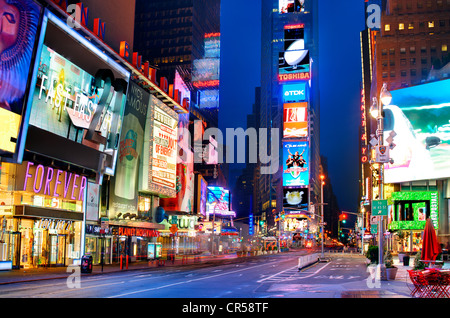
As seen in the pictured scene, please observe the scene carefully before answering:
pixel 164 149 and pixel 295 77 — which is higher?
pixel 295 77

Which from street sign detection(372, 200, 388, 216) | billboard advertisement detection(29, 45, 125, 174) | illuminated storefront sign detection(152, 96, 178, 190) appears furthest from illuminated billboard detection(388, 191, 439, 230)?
street sign detection(372, 200, 388, 216)

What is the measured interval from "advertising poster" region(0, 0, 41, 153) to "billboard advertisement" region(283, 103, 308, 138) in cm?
9501

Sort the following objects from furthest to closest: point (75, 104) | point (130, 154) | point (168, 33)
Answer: point (168, 33) → point (130, 154) → point (75, 104)

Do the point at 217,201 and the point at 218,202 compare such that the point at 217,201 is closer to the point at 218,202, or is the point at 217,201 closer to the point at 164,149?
the point at 218,202

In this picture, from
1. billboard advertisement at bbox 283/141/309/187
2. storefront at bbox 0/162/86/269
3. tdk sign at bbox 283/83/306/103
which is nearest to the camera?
A: storefront at bbox 0/162/86/269

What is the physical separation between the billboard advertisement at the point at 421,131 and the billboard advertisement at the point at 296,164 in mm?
47489

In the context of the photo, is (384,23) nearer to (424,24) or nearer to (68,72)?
(424,24)

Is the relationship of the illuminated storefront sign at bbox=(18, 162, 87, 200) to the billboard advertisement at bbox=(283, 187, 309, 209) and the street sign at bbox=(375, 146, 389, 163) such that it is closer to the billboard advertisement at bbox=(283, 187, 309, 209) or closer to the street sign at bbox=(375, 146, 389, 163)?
the street sign at bbox=(375, 146, 389, 163)

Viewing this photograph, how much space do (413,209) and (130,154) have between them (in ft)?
169

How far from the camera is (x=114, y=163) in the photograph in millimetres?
51438

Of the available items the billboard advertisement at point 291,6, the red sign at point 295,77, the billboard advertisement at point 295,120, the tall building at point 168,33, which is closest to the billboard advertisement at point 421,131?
the billboard advertisement at point 295,120

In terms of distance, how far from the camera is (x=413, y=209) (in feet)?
274

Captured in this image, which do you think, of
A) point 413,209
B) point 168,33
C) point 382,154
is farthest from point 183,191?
point 168,33

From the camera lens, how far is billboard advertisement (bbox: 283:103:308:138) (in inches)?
4919
